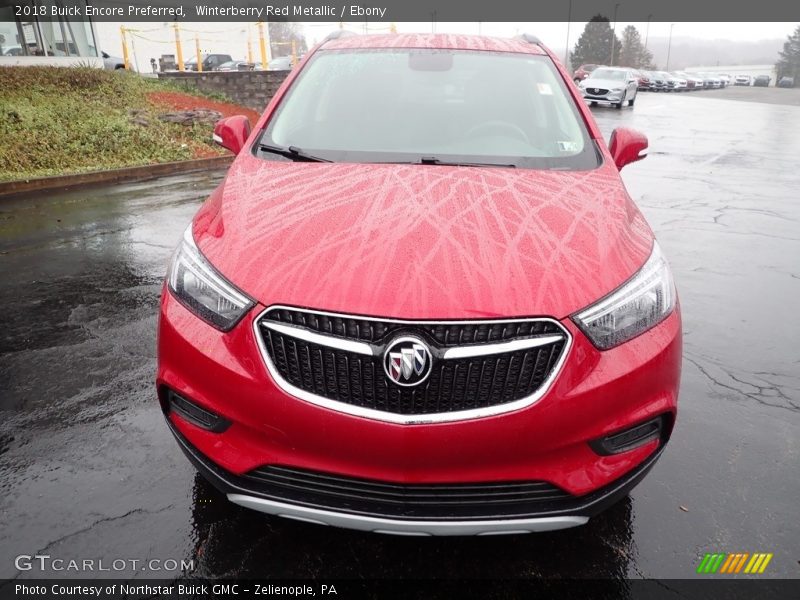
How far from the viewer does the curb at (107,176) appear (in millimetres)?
8954

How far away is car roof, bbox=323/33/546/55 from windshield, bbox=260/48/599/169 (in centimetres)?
8

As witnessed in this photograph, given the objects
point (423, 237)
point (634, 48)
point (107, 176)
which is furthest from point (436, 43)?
point (634, 48)

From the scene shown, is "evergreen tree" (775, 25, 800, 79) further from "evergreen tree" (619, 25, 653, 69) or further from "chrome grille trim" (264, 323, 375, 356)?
"chrome grille trim" (264, 323, 375, 356)

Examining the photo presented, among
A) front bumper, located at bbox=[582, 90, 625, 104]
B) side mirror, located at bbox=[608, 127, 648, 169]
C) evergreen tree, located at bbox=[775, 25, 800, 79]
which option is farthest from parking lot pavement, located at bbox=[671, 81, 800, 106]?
evergreen tree, located at bbox=[775, 25, 800, 79]

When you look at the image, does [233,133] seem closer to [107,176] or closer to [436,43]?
[436,43]

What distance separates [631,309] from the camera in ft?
6.52

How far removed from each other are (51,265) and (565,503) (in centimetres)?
517

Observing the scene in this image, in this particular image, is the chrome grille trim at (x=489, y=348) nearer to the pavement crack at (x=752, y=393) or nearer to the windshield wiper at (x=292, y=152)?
the windshield wiper at (x=292, y=152)

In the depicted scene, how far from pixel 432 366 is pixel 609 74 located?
3121 centimetres

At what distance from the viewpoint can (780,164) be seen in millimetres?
11977

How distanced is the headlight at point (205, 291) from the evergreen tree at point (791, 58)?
13223cm

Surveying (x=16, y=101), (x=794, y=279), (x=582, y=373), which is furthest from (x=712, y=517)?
(x=16, y=101)

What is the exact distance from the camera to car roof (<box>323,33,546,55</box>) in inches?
141

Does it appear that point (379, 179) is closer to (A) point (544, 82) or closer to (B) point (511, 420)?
(B) point (511, 420)
